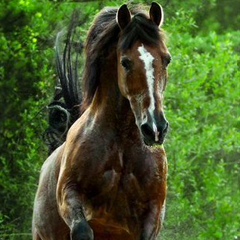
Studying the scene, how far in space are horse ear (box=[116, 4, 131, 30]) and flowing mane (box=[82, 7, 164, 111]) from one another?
5cm

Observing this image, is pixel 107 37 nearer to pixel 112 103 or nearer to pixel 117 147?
pixel 112 103

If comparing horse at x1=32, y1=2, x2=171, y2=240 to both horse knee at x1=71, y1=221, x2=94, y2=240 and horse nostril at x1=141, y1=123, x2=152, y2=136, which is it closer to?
horse knee at x1=71, y1=221, x2=94, y2=240

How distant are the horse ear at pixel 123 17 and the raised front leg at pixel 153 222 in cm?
125

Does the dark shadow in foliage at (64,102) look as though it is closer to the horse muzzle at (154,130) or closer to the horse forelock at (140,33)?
the horse forelock at (140,33)

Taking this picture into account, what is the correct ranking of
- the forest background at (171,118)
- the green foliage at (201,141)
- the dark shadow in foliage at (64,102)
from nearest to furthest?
the dark shadow in foliage at (64,102), the forest background at (171,118), the green foliage at (201,141)

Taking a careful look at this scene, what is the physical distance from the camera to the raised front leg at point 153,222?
29.1ft

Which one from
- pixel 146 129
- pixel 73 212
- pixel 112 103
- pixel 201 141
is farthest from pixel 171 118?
pixel 146 129

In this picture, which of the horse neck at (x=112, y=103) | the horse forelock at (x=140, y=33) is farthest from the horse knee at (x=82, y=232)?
the horse forelock at (x=140, y=33)

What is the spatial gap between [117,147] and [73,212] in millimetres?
563

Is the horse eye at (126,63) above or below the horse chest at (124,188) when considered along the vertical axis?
above

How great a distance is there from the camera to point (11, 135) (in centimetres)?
1766

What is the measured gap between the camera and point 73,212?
8.88 meters

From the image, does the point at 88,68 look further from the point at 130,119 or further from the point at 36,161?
the point at 36,161

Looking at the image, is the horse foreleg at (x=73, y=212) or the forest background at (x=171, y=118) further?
the forest background at (x=171, y=118)
